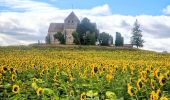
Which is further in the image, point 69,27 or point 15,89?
point 69,27

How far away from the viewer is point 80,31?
75.3 m

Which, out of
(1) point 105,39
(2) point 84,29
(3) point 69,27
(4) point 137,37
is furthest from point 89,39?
(3) point 69,27

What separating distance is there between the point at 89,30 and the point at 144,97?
68233 mm

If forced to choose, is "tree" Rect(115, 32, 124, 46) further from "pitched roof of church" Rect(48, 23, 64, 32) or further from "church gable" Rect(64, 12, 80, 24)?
"pitched roof of church" Rect(48, 23, 64, 32)

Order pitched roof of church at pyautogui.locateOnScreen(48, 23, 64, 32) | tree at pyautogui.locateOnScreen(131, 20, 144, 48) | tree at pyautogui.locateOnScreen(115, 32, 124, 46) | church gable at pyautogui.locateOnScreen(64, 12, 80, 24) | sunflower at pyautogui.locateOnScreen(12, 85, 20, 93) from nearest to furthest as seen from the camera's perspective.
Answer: sunflower at pyautogui.locateOnScreen(12, 85, 20, 93) < tree at pyautogui.locateOnScreen(115, 32, 124, 46) < tree at pyautogui.locateOnScreen(131, 20, 144, 48) < church gable at pyautogui.locateOnScreen(64, 12, 80, 24) < pitched roof of church at pyautogui.locateOnScreen(48, 23, 64, 32)

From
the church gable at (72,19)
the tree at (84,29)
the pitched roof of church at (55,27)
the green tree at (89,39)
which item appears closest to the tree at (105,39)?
the tree at (84,29)

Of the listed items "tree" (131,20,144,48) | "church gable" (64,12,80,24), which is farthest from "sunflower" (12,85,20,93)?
"church gable" (64,12,80,24)

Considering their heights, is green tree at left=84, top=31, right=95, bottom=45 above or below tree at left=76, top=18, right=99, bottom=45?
below

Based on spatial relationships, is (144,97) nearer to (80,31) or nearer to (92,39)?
(92,39)

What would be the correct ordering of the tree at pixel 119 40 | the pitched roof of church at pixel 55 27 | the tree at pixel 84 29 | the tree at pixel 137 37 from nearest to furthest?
the tree at pixel 119 40, the tree at pixel 84 29, the tree at pixel 137 37, the pitched roof of church at pixel 55 27

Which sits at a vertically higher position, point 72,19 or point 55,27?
point 72,19

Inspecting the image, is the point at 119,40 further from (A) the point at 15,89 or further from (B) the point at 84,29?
(A) the point at 15,89

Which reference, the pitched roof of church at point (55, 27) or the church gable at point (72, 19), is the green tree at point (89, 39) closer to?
the church gable at point (72, 19)

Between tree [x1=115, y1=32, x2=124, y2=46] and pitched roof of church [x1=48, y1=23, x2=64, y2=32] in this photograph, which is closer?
tree [x1=115, y1=32, x2=124, y2=46]
